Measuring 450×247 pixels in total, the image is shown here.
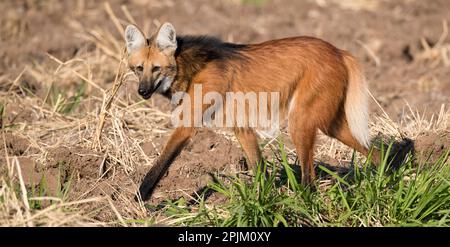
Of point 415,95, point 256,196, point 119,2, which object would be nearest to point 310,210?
point 256,196

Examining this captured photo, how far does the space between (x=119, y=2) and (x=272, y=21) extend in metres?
2.79

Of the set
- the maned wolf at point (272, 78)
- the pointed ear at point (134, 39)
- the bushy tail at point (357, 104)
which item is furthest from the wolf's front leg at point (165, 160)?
the bushy tail at point (357, 104)

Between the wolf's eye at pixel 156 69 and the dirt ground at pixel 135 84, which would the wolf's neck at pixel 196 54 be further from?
the dirt ground at pixel 135 84

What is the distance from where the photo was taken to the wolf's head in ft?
18.3

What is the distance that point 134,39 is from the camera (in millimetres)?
5703

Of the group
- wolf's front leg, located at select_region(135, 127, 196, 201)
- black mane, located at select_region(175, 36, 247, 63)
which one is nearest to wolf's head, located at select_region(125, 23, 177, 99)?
black mane, located at select_region(175, 36, 247, 63)

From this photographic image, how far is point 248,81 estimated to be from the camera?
591cm

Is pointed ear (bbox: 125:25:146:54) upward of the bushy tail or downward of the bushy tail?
upward

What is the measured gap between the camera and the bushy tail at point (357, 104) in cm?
595

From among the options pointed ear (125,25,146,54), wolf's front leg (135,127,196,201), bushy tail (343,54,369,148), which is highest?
pointed ear (125,25,146,54)

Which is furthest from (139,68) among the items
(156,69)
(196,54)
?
(196,54)

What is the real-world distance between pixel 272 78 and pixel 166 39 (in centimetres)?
92

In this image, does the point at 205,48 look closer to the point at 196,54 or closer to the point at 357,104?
the point at 196,54

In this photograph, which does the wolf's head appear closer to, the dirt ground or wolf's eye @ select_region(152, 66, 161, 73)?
wolf's eye @ select_region(152, 66, 161, 73)
